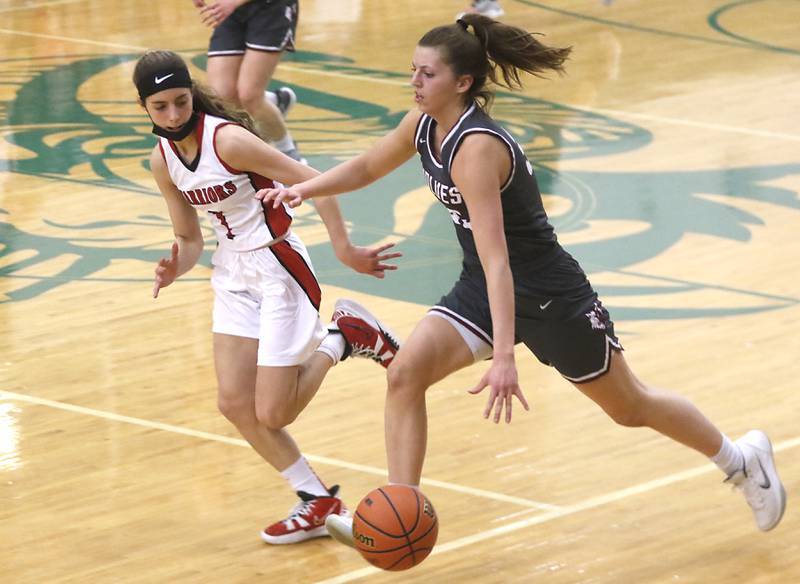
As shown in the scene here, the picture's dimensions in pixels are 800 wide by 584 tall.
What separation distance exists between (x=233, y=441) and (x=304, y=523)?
1.00 meters

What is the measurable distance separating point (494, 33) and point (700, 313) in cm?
319

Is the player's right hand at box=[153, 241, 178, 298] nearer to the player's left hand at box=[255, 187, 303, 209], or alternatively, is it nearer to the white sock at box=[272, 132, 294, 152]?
the player's left hand at box=[255, 187, 303, 209]

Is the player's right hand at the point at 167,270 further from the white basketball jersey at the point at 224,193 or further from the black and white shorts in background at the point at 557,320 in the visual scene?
the black and white shorts in background at the point at 557,320

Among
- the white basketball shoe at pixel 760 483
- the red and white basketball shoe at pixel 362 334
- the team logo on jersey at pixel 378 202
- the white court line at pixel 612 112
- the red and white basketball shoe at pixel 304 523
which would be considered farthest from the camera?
the white court line at pixel 612 112

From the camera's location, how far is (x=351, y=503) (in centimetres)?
543

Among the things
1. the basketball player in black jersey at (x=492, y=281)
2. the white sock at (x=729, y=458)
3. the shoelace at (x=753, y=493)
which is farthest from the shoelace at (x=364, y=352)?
the shoelace at (x=753, y=493)

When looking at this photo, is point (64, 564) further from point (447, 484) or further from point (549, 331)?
point (549, 331)

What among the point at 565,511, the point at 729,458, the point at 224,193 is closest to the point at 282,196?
the point at 224,193

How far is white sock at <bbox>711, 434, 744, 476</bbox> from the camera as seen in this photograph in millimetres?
5031

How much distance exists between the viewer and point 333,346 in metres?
5.57

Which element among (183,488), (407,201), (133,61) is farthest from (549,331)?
(133,61)

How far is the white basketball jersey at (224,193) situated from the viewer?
5086mm

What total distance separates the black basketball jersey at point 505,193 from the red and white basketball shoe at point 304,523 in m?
0.99

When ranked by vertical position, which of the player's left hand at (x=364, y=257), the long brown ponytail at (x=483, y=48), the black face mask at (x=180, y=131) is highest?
the long brown ponytail at (x=483, y=48)
